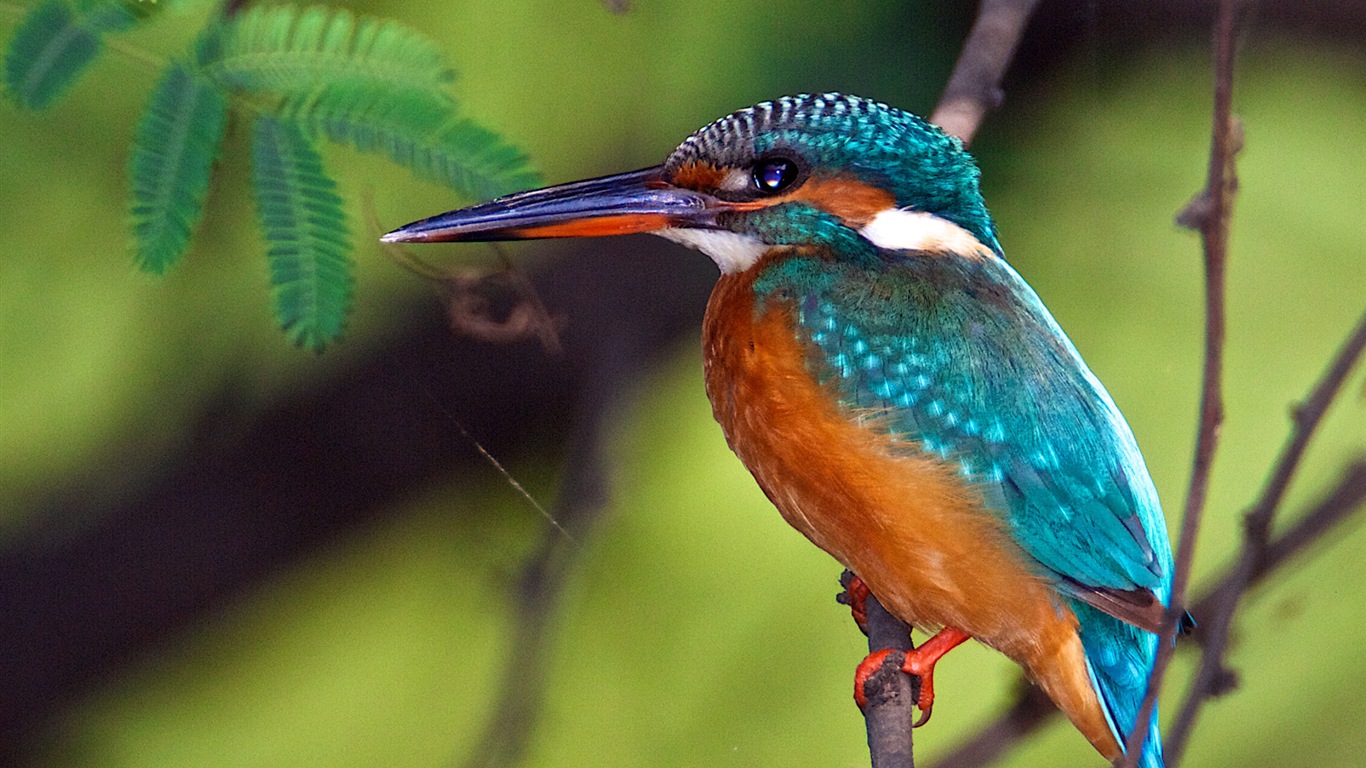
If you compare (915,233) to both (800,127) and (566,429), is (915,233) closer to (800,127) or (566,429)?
(800,127)

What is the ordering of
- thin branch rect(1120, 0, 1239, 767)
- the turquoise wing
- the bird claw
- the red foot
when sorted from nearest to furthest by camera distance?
thin branch rect(1120, 0, 1239, 767) → the turquoise wing → the red foot → the bird claw

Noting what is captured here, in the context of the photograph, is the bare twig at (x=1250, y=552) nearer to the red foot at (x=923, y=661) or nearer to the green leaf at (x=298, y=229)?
the red foot at (x=923, y=661)

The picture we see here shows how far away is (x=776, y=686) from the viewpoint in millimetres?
1460

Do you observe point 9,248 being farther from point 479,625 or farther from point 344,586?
point 479,625

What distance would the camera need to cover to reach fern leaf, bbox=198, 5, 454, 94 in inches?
50.9

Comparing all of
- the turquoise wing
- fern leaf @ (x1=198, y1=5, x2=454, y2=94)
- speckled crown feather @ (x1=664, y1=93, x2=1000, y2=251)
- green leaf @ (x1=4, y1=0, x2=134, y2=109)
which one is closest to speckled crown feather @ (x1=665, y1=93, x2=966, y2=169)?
speckled crown feather @ (x1=664, y1=93, x2=1000, y2=251)

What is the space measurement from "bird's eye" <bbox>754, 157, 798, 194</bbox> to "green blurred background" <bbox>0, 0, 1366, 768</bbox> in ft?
1.50

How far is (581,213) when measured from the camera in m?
1.18

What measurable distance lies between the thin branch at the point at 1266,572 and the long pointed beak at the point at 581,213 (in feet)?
2.20

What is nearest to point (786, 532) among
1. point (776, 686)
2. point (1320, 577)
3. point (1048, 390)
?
point (776, 686)

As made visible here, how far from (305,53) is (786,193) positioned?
52 centimetres

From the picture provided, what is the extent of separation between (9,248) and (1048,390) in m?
1.16

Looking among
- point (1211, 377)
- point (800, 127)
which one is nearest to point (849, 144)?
point (800, 127)

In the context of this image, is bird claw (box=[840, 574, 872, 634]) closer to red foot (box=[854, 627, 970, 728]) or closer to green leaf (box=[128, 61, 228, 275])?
red foot (box=[854, 627, 970, 728])
